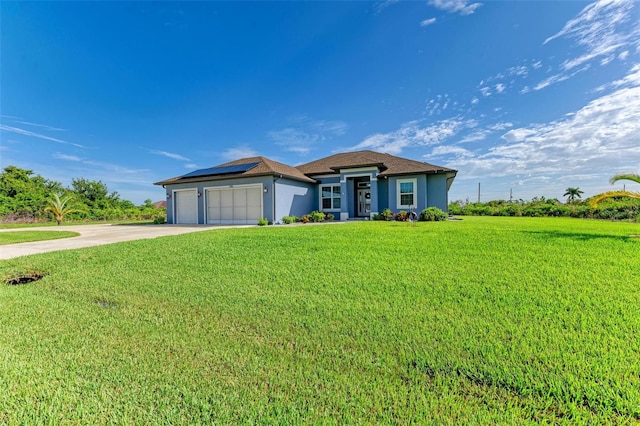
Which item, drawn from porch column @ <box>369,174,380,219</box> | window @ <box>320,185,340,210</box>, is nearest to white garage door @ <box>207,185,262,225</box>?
window @ <box>320,185,340,210</box>

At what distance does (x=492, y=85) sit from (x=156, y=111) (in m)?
23.3

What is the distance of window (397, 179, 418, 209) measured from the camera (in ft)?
50.9

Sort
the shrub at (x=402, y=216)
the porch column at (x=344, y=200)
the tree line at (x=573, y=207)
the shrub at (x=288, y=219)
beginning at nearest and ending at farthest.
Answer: the tree line at (x=573, y=207) < the shrub at (x=402, y=216) < the shrub at (x=288, y=219) < the porch column at (x=344, y=200)

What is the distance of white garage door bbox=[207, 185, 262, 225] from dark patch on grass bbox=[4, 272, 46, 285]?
1027 cm

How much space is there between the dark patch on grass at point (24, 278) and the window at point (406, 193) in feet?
50.7

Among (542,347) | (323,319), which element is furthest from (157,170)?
(542,347)

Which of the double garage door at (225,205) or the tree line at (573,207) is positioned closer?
the tree line at (573,207)

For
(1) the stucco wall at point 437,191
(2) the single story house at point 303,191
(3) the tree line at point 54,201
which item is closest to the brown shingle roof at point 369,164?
(2) the single story house at point 303,191

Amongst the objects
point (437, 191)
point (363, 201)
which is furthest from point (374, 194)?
point (437, 191)

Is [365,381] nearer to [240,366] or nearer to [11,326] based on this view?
[240,366]

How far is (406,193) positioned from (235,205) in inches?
442

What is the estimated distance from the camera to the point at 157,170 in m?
27.2

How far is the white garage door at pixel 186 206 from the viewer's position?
1744 centimetres

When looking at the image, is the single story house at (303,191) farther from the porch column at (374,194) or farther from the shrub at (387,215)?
the shrub at (387,215)
